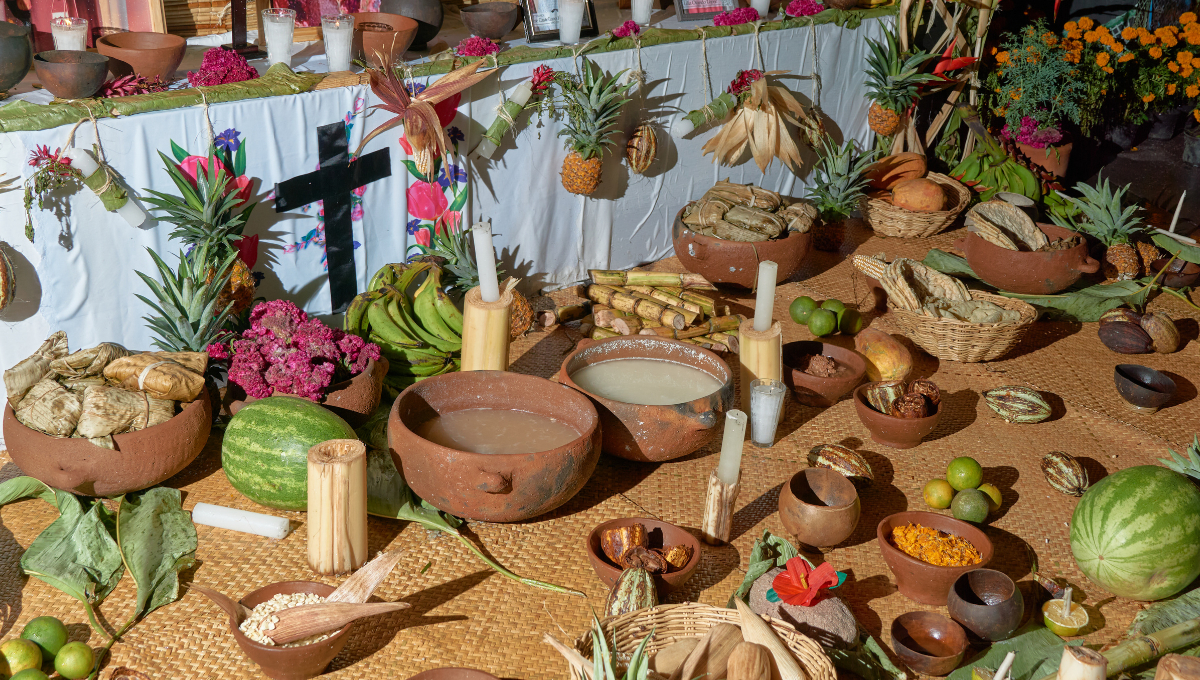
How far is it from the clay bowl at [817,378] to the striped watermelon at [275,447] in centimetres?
182

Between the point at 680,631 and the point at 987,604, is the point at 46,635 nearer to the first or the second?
the point at 680,631

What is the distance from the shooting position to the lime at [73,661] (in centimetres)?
241

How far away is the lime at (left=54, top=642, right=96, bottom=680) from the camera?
7.90ft

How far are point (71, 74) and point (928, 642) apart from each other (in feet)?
11.0

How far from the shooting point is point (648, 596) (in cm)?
255

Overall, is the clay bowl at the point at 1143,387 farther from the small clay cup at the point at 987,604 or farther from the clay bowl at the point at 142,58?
the clay bowl at the point at 142,58

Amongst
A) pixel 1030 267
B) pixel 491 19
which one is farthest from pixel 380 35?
pixel 1030 267

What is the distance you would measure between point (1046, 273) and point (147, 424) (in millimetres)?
4058

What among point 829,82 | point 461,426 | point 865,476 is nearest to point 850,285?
point 829,82

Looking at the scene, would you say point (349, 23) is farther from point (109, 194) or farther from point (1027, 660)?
point (1027, 660)

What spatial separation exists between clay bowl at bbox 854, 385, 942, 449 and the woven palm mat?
0.18 feet

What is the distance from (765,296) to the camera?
136 inches

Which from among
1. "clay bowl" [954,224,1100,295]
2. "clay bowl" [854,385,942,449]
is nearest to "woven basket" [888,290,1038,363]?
"clay bowl" [954,224,1100,295]

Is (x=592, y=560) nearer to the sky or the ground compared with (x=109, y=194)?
nearer to the ground
